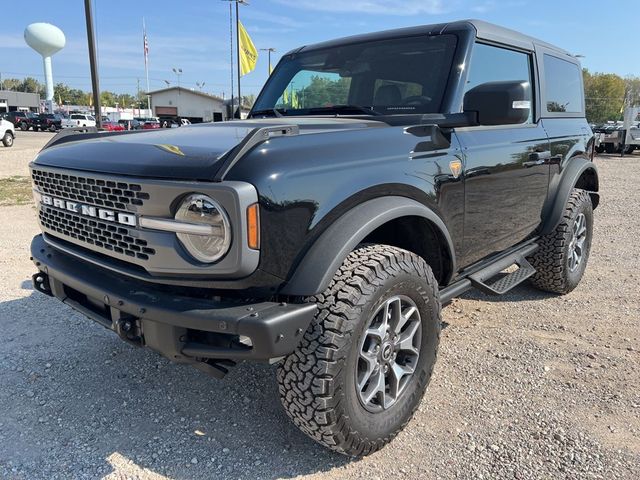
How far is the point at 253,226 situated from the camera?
1925 mm

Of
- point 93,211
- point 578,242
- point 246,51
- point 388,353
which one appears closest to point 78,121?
point 246,51

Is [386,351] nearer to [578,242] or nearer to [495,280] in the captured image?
[495,280]

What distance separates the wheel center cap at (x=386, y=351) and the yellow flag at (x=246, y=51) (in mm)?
17143

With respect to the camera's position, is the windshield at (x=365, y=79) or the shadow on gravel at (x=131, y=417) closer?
the shadow on gravel at (x=131, y=417)

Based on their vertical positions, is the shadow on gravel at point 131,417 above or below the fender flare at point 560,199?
below

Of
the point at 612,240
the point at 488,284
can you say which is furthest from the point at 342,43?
the point at 612,240

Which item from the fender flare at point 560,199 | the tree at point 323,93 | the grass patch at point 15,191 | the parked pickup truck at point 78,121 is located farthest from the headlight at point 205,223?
the parked pickup truck at point 78,121

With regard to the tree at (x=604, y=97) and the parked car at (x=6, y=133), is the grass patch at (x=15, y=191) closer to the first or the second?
the parked car at (x=6, y=133)

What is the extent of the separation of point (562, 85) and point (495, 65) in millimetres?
1337

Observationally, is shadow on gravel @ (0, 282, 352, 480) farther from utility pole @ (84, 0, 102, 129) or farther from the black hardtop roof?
utility pole @ (84, 0, 102, 129)

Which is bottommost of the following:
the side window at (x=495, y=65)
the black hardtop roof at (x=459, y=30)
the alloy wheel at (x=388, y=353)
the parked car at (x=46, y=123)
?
the alloy wheel at (x=388, y=353)

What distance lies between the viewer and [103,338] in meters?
3.70

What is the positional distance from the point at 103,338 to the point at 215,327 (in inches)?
84.2

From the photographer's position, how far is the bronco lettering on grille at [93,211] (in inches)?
83.9
